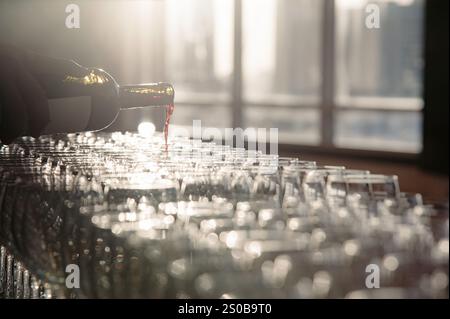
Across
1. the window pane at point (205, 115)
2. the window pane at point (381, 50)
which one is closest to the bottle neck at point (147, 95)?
the window pane at point (381, 50)

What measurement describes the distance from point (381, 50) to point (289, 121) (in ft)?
4.02

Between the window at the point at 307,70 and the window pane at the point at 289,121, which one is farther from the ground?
the window at the point at 307,70

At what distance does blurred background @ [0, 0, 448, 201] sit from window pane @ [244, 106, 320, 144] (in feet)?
0.04

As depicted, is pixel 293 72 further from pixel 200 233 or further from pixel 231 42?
pixel 200 233

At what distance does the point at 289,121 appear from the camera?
891 centimetres

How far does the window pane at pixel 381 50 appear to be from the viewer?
8.00 meters

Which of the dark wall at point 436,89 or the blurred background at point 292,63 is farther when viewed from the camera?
the blurred background at point 292,63

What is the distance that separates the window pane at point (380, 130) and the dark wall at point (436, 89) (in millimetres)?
281

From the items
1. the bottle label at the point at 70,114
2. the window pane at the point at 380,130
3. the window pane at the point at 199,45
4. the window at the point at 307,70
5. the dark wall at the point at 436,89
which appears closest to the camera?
the bottle label at the point at 70,114

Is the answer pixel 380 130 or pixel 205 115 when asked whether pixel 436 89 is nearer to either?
pixel 380 130

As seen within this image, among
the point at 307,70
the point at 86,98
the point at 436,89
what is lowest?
the point at 436,89

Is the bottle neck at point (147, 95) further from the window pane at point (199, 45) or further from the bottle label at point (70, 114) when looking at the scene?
the window pane at point (199, 45)

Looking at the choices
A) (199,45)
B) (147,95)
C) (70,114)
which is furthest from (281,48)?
(70,114)

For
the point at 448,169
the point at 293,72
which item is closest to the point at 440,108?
the point at 448,169
